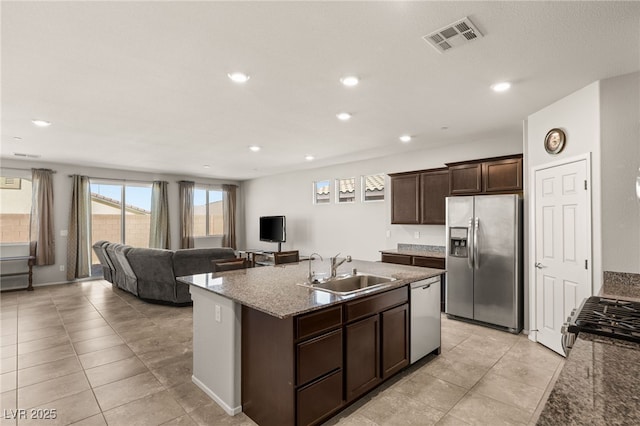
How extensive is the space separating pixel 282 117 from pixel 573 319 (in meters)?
3.35

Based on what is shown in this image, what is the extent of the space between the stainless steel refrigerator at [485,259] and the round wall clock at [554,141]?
2.34 feet

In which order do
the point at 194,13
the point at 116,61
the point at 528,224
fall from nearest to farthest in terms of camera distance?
the point at 194,13 → the point at 116,61 → the point at 528,224

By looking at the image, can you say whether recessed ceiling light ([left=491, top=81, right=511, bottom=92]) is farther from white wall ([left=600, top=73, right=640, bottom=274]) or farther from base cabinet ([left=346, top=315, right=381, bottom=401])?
base cabinet ([left=346, top=315, right=381, bottom=401])

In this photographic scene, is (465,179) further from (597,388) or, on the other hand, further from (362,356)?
(597,388)

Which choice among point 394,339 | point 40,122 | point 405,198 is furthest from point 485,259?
point 40,122

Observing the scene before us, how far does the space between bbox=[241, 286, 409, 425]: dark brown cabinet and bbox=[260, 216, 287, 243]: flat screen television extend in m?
5.69

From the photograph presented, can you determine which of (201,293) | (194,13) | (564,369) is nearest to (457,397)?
(564,369)

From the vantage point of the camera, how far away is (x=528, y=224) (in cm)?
387

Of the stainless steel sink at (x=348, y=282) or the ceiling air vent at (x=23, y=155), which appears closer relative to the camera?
the stainless steel sink at (x=348, y=282)

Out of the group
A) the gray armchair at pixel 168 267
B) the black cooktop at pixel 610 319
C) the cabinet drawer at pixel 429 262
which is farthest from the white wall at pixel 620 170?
the gray armchair at pixel 168 267

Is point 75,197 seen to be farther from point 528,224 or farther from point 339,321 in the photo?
point 528,224

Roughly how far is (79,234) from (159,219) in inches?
67.6

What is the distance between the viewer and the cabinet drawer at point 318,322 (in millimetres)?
1990

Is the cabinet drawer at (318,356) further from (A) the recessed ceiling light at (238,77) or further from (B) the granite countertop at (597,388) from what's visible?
(A) the recessed ceiling light at (238,77)
